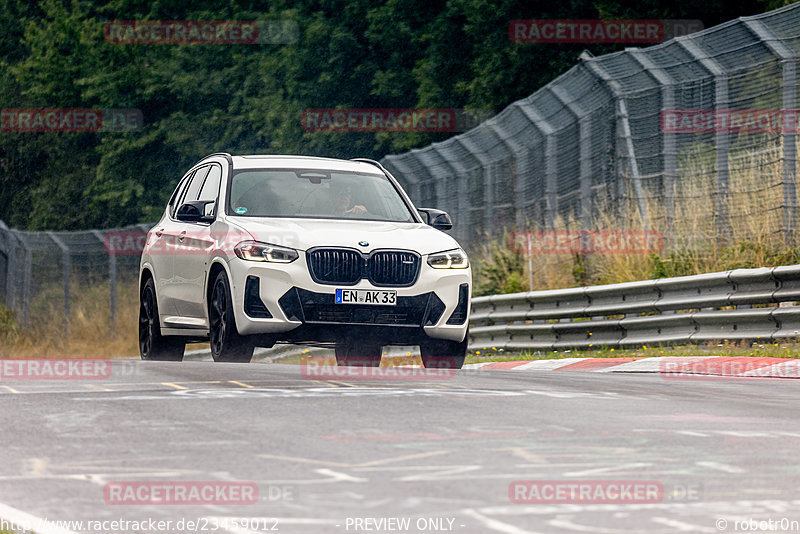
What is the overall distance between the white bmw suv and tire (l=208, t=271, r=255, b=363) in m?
0.01

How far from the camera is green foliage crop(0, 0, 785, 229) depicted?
115 ft

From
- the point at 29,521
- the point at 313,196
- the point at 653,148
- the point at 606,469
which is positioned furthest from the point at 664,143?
the point at 29,521

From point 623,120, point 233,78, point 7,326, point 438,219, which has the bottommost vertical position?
point 7,326

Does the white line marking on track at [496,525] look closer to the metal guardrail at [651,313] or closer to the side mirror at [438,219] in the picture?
the side mirror at [438,219]

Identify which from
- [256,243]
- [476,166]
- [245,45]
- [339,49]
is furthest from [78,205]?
[256,243]

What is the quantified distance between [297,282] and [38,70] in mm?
43189

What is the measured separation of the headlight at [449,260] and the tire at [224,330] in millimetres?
1621

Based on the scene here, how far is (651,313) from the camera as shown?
17656mm

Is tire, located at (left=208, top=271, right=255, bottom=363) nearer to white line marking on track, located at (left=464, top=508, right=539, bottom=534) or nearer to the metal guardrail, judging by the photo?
the metal guardrail

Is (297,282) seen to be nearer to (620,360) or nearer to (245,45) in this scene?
(620,360)

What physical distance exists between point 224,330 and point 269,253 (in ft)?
2.67

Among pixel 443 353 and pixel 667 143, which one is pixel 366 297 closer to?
pixel 443 353

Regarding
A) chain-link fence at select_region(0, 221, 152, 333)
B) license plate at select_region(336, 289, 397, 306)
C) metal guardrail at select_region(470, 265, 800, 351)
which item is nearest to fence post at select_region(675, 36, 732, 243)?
metal guardrail at select_region(470, 265, 800, 351)

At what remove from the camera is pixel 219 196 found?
43.3 ft
